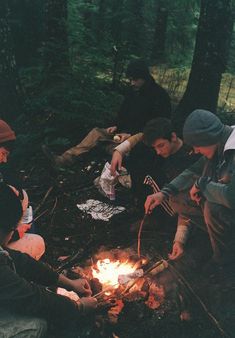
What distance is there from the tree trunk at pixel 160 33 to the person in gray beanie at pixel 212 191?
1123cm

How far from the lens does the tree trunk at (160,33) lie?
15383 mm

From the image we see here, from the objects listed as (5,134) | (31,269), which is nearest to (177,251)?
(31,269)

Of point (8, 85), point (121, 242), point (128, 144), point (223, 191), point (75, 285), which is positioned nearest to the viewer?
point (75, 285)

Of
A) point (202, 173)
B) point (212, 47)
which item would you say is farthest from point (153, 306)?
point (212, 47)

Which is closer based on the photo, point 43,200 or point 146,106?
point 43,200

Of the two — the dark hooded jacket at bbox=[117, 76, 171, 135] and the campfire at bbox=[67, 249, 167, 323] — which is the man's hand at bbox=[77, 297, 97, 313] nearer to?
the campfire at bbox=[67, 249, 167, 323]

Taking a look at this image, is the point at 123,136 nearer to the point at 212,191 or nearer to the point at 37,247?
the point at 212,191

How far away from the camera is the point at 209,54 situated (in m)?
7.50

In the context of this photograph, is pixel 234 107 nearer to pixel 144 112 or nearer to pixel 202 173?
pixel 144 112

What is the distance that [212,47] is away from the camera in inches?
293

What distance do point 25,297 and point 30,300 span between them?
0.06 metres

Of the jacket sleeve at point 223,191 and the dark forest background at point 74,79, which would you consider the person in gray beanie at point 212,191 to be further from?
the dark forest background at point 74,79

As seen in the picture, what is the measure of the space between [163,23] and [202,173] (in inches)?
496

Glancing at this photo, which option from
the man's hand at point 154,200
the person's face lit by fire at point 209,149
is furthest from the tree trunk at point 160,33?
the person's face lit by fire at point 209,149
